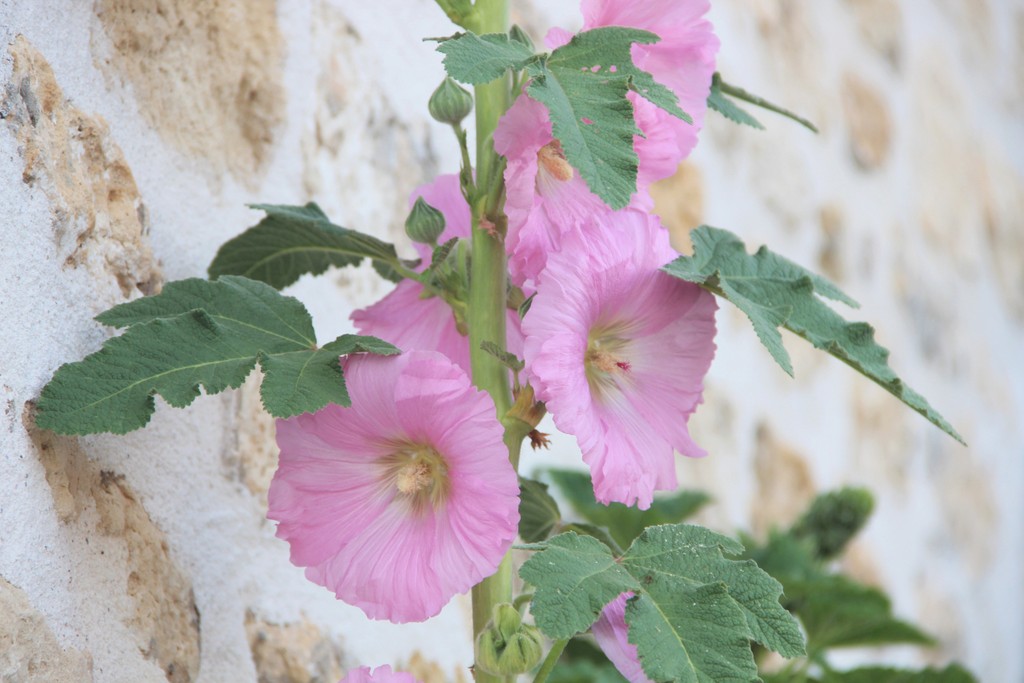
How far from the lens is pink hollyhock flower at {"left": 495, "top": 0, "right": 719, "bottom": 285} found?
48cm

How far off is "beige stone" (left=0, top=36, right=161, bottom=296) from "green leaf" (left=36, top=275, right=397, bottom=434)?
0.06m

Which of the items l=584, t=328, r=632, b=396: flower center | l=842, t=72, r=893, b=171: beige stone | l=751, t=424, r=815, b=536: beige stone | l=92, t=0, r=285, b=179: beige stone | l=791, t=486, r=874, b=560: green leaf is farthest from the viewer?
l=842, t=72, r=893, b=171: beige stone

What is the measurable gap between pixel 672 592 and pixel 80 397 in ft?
0.83

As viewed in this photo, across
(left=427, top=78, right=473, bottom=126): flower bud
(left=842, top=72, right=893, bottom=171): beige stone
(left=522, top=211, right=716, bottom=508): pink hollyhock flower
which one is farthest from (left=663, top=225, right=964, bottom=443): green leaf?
(left=842, top=72, right=893, bottom=171): beige stone

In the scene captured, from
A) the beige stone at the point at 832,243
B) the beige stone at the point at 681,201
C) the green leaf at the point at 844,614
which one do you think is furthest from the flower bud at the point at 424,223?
the beige stone at the point at 832,243

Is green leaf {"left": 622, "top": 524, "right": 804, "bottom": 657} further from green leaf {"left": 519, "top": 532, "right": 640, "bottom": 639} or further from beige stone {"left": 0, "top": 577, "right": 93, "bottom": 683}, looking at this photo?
beige stone {"left": 0, "top": 577, "right": 93, "bottom": 683}

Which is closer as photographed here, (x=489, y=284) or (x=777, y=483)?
(x=489, y=284)

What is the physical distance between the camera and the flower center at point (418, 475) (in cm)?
49

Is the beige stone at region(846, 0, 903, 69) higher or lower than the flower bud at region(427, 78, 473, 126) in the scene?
lower

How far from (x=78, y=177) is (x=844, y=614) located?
2.28 feet

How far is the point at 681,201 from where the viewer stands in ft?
4.30

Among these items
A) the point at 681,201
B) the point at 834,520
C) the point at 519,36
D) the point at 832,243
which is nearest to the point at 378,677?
the point at 519,36

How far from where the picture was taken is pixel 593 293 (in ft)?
1.59

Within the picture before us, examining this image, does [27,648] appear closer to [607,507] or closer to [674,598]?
[674,598]
